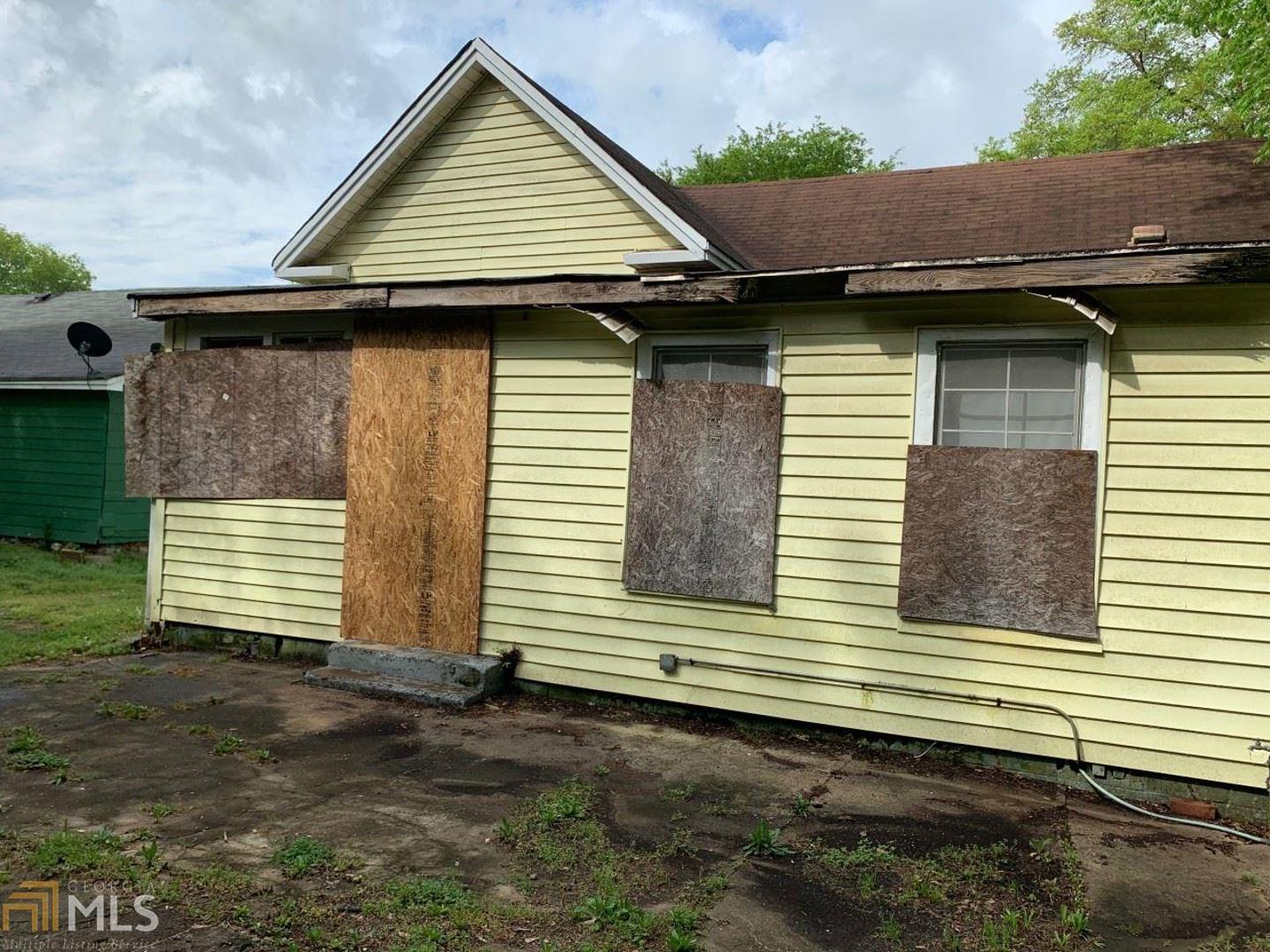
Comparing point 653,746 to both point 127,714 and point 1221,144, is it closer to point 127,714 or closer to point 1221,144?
point 127,714

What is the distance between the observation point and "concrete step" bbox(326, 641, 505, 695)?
22.1ft

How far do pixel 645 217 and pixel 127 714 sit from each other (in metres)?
5.51

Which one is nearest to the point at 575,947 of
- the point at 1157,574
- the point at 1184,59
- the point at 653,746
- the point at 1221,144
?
the point at 653,746

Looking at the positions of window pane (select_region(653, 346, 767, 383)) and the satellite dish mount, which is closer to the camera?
window pane (select_region(653, 346, 767, 383))

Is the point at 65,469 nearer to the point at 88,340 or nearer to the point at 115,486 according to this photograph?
the point at 115,486

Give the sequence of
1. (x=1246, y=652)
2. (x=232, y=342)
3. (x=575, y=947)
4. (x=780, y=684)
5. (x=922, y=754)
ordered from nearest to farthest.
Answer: (x=575, y=947) → (x=1246, y=652) → (x=922, y=754) → (x=780, y=684) → (x=232, y=342)

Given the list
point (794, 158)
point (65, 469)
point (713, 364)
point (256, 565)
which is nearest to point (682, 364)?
point (713, 364)

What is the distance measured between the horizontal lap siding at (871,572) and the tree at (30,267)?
80395 millimetres

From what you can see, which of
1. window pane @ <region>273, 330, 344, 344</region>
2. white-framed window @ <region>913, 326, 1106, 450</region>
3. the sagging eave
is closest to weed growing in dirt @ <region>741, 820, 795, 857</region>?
white-framed window @ <region>913, 326, 1106, 450</region>

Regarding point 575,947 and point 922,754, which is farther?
point 922,754

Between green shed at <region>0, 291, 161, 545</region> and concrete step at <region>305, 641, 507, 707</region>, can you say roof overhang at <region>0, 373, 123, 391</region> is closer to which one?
green shed at <region>0, 291, 161, 545</region>

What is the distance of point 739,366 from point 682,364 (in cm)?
45

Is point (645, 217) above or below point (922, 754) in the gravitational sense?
above

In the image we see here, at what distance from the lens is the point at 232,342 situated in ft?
26.9
